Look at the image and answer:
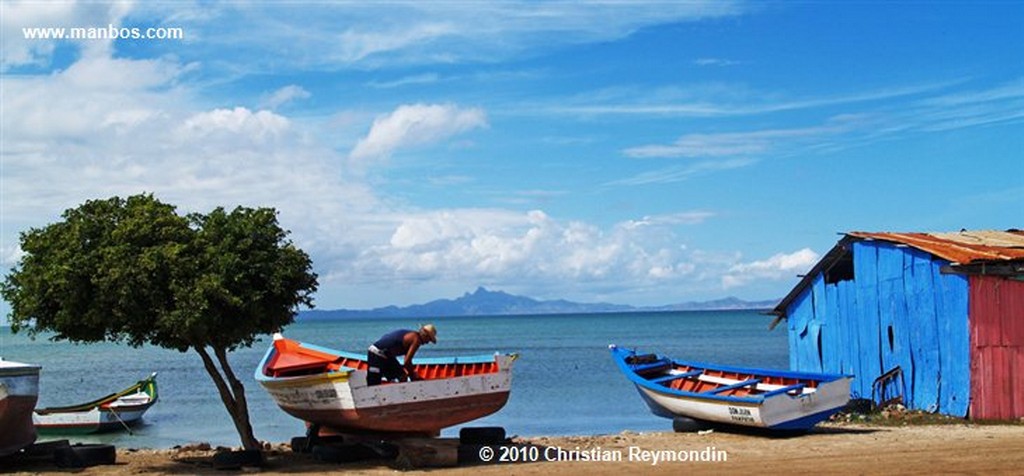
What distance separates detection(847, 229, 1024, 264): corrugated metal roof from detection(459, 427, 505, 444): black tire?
9.13 meters

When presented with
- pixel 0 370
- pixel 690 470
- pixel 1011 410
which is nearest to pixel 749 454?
pixel 690 470

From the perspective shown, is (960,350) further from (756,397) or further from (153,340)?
(153,340)

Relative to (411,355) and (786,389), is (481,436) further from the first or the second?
(786,389)

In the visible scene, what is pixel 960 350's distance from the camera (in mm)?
21156

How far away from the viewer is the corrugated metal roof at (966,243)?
20.7 metres

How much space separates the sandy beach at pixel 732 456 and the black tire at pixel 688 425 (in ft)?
2.87

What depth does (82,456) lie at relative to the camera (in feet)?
52.6

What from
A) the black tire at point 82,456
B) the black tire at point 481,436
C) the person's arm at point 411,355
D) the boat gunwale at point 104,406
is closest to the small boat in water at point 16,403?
the black tire at point 82,456

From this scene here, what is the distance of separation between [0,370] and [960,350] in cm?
1621

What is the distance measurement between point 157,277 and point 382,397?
3479 mm

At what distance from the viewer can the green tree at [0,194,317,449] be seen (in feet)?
50.9

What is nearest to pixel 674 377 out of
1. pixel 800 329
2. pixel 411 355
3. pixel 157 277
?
pixel 800 329

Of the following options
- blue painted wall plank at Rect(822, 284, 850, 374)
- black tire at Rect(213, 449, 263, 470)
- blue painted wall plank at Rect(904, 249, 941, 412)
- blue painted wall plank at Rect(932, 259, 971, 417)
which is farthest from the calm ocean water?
black tire at Rect(213, 449, 263, 470)

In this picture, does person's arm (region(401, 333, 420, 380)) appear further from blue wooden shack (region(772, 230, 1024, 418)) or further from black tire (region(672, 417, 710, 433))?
blue wooden shack (region(772, 230, 1024, 418))
